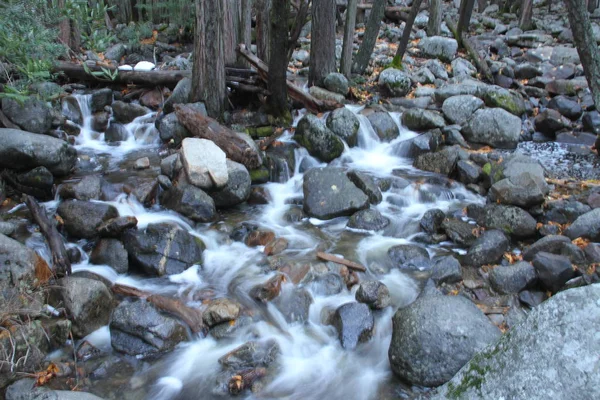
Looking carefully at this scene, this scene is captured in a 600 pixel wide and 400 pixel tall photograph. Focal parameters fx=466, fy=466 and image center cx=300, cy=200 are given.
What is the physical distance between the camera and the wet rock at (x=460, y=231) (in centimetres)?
679

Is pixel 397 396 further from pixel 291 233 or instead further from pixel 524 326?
pixel 291 233

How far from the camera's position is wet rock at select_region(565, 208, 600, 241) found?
6371mm

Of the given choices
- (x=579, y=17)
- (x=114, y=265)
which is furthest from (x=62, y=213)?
(x=579, y=17)

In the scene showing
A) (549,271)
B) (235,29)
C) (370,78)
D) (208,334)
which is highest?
(235,29)

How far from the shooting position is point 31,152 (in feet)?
22.8

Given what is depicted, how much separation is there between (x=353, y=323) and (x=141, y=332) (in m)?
2.21

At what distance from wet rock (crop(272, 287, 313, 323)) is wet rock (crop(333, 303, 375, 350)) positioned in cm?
41

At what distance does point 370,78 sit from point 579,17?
5.90 metres

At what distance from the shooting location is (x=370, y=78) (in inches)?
526

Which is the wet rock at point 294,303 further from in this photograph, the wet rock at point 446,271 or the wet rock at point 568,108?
the wet rock at point 568,108

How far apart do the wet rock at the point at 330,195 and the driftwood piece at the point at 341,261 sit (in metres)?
1.29

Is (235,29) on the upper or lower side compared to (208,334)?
upper

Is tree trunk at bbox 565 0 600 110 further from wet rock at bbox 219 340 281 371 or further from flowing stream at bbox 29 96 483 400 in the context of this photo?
wet rock at bbox 219 340 281 371

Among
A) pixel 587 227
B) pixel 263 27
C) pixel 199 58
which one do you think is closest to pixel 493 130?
pixel 587 227
